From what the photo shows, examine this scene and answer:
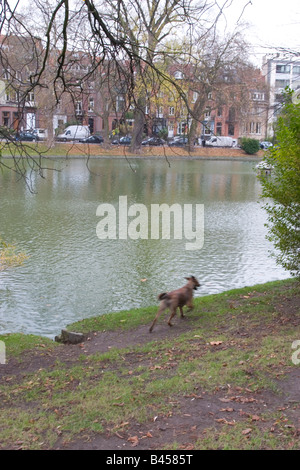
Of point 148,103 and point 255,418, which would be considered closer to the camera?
point 255,418

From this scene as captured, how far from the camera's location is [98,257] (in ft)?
48.9

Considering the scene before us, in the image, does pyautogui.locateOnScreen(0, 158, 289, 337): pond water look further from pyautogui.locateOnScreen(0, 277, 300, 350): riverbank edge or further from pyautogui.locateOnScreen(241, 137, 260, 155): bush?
pyautogui.locateOnScreen(241, 137, 260, 155): bush

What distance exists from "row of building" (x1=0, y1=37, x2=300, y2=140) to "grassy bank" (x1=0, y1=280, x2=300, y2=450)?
2957mm

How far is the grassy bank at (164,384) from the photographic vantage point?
4.52 m

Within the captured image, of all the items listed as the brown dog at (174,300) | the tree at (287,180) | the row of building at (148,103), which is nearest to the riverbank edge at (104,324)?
the brown dog at (174,300)

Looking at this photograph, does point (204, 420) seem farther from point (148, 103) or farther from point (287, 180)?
point (287, 180)

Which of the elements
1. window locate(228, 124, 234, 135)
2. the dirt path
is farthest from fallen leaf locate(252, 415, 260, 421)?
window locate(228, 124, 234, 135)

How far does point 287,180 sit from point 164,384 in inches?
170

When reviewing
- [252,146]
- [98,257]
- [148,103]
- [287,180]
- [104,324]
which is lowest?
[104,324]

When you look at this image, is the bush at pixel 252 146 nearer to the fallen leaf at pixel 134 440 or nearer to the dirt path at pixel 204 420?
the dirt path at pixel 204 420

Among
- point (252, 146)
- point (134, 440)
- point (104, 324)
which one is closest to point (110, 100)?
Answer: point (104, 324)

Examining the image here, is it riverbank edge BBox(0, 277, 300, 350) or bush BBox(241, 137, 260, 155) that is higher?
bush BBox(241, 137, 260, 155)

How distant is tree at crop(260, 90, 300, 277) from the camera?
8.19 m

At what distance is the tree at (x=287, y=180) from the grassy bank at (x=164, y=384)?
43.0 inches
